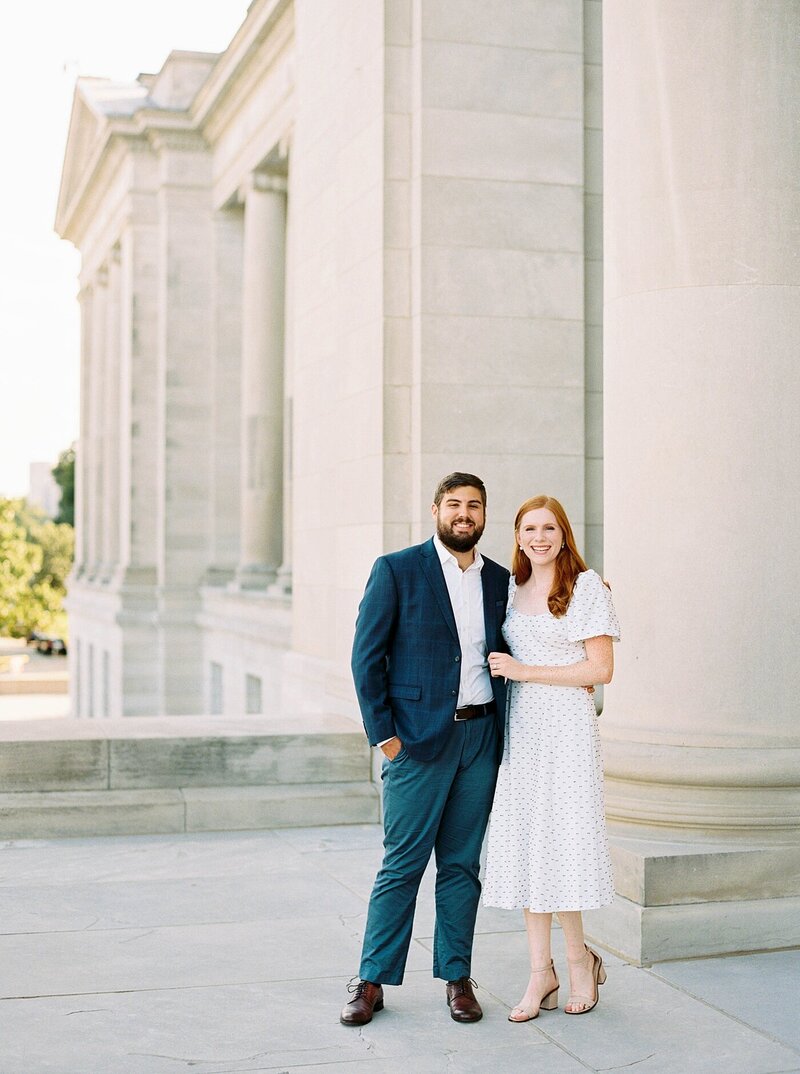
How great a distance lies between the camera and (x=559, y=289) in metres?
16.4

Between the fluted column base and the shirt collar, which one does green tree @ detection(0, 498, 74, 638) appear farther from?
the shirt collar

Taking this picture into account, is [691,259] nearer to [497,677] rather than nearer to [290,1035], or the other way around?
[497,677]

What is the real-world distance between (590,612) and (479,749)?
114 centimetres

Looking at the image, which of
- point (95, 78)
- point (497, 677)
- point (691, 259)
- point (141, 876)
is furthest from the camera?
point (95, 78)

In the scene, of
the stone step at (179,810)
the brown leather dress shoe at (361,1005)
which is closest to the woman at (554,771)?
the brown leather dress shoe at (361,1005)

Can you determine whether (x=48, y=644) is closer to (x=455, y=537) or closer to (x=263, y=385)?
(x=263, y=385)

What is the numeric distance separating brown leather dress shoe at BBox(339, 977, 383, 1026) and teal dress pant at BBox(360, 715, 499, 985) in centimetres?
8

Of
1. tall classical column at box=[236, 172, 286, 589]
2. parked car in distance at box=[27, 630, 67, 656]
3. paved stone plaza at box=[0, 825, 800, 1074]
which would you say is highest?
tall classical column at box=[236, 172, 286, 589]

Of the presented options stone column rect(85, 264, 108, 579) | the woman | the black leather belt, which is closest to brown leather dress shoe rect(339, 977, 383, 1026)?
the woman

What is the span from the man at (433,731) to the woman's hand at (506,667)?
25 cm

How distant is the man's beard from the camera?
8.66 m

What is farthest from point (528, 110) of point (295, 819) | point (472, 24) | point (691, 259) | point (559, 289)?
point (295, 819)

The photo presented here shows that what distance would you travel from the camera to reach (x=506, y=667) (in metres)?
8.45

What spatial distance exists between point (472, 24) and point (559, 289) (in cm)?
333
